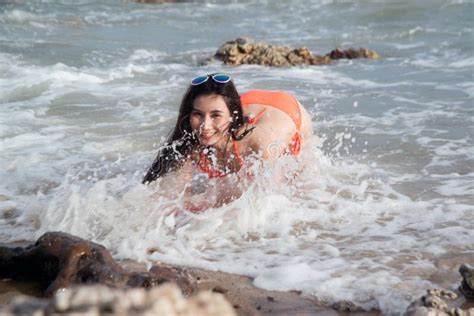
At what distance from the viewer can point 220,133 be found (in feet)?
14.6

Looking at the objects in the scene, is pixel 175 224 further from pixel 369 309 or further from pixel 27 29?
pixel 27 29

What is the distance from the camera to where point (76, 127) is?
6867 mm

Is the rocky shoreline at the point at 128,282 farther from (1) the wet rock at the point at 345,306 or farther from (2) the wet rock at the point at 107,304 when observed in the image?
(2) the wet rock at the point at 107,304

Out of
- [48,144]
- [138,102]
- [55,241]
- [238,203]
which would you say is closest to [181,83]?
[138,102]

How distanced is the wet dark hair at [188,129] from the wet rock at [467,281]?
1.94 m

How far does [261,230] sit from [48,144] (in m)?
2.91

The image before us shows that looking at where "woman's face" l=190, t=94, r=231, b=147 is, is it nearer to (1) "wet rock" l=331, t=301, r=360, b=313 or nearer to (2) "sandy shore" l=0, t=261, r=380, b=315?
(2) "sandy shore" l=0, t=261, r=380, b=315

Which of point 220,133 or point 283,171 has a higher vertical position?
point 220,133

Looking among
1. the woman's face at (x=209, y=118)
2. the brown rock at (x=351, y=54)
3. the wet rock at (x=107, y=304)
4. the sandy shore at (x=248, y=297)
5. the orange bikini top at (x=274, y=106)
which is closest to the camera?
the wet rock at (x=107, y=304)

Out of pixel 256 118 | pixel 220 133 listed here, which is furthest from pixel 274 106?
pixel 220 133

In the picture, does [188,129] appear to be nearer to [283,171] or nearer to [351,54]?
[283,171]

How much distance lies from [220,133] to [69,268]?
1.82 m

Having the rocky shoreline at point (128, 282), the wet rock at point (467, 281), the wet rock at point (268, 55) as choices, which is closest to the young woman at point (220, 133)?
the rocky shoreline at point (128, 282)

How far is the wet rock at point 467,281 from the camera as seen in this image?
3.00m
